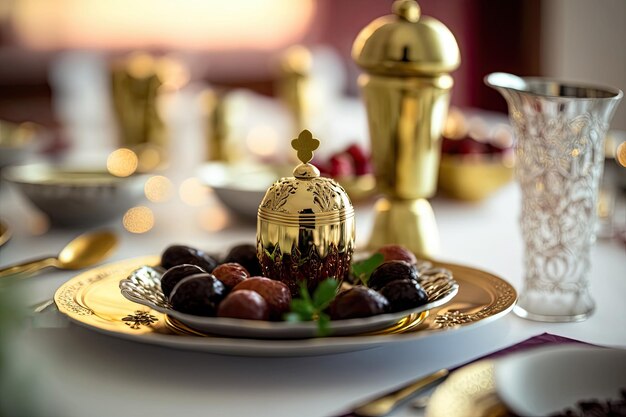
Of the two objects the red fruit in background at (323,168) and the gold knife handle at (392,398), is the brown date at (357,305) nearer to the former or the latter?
the gold knife handle at (392,398)

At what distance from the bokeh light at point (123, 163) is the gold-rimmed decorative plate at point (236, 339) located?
375 millimetres

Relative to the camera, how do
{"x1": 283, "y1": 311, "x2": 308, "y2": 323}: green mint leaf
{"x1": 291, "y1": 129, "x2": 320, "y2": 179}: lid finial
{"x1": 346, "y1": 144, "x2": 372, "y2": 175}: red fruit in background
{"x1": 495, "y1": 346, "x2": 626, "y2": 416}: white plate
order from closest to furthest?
1. {"x1": 495, "y1": 346, "x2": 626, "y2": 416}: white plate
2. {"x1": 283, "y1": 311, "x2": 308, "y2": 323}: green mint leaf
3. {"x1": 291, "y1": 129, "x2": 320, "y2": 179}: lid finial
4. {"x1": 346, "y1": 144, "x2": 372, "y2": 175}: red fruit in background

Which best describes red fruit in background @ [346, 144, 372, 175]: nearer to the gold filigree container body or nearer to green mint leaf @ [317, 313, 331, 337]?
the gold filigree container body

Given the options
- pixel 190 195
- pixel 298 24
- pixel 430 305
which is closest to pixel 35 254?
pixel 190 195

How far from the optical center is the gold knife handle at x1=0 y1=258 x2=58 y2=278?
0.77m

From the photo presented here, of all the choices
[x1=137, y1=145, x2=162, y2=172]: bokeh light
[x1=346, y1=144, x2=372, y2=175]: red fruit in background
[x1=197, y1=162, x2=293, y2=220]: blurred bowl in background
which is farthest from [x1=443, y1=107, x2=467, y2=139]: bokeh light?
[x1=137, y1=145, x2=162, y2=172]: bokeh light

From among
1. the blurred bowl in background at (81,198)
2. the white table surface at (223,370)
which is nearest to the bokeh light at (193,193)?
the blurred bowl in background at (81,198)

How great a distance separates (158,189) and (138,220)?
20 cm

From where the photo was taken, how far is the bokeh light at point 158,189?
118cm

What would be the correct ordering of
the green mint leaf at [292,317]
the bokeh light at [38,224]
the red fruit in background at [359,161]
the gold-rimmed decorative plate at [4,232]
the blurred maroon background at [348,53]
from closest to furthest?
1. the green mint leaf at [292,317]
2. the gold-rimmed decorative plate at [4,232]
3. the bokeh light at [38,224]
4. the red fruit in background at [359,161]
5. the blurred maroon background at [348,53]

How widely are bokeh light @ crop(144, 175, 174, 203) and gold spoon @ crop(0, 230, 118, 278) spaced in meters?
0.26

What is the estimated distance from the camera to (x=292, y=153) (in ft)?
4.65

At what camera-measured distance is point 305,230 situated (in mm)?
618

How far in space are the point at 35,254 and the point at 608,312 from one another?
558 mm
